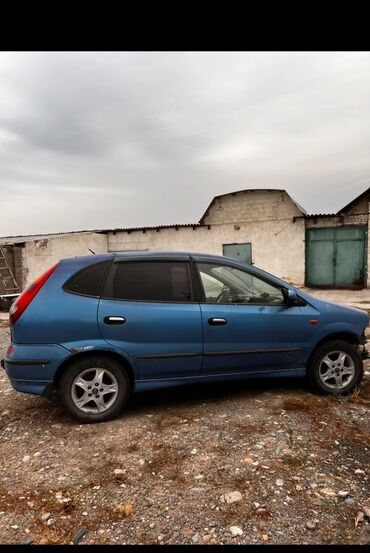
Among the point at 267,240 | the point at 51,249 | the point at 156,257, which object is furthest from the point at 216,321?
the point at 51,249

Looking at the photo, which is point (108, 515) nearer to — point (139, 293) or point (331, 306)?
point (139, 293)

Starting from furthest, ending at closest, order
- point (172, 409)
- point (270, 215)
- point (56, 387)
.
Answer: point (270, 215), point (172, 409), point (56, 387)

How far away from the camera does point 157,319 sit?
11.3 ft

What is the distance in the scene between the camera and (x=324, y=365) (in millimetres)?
3926

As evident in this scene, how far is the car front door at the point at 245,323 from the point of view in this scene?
3.61m

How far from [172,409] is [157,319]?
103 centimetres

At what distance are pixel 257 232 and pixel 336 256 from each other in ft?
11.5

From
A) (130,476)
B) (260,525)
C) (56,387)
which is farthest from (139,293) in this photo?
(260,525)

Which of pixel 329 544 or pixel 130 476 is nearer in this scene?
pixel 329 544

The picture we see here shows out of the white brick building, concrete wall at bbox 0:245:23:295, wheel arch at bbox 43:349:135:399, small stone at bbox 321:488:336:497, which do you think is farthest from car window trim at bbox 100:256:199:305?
concrete wall at bbox 0:245:23:295

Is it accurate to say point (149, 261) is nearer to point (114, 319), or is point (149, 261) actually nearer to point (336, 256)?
point (114, 319)

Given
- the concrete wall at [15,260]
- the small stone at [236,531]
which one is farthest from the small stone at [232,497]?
the concrete wall at [15,260]

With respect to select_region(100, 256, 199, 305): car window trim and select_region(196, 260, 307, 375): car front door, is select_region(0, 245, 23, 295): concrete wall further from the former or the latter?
select_region(196, 260, 307, 375): car front door

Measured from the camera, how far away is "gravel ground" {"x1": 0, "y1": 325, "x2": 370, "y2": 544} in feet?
6.85
